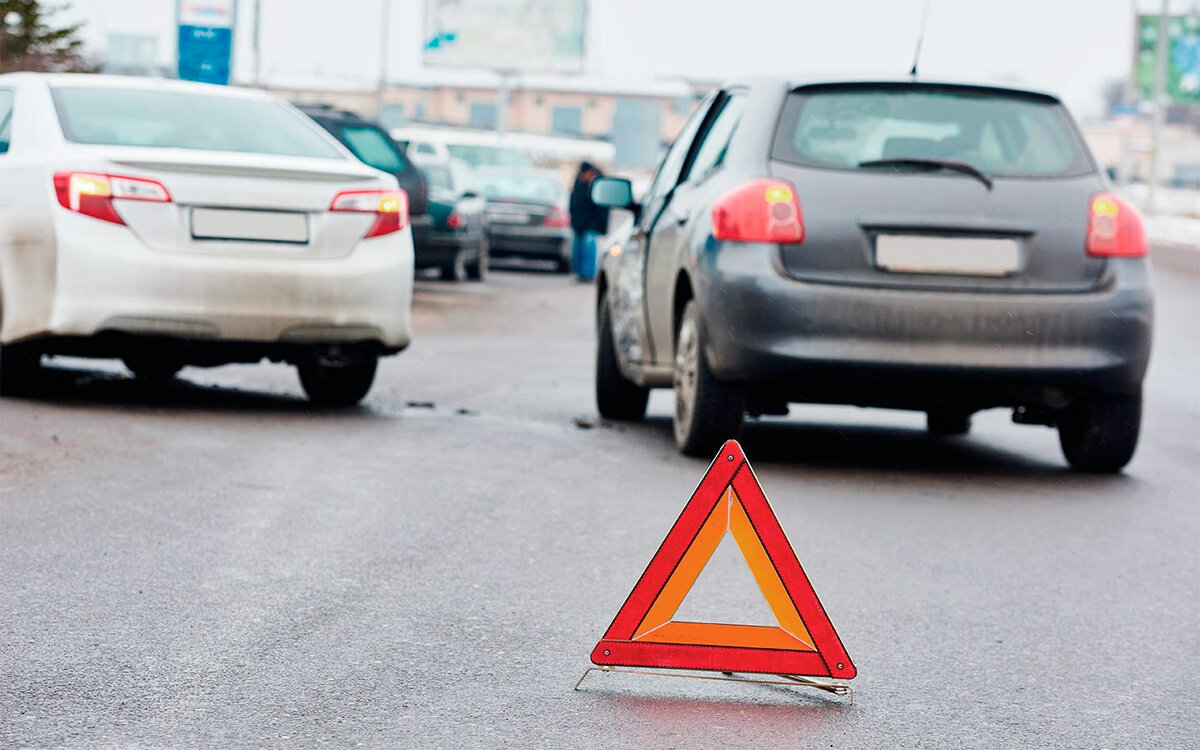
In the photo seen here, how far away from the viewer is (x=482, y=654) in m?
4.59

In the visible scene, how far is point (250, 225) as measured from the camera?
8.66 meters

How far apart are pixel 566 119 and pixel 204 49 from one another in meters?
107

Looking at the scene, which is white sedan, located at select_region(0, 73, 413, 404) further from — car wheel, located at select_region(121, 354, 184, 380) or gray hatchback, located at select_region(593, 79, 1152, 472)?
gray hatchback, located at select_region(593, 79, 1152, 472)

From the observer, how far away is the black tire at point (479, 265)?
23994mm

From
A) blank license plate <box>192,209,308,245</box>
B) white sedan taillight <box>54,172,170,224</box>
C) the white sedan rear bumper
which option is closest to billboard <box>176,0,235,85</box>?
the white sedan rear bumper

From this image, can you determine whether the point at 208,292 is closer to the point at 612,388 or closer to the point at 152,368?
the point at 612,388

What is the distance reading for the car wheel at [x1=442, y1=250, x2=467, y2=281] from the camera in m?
22.8

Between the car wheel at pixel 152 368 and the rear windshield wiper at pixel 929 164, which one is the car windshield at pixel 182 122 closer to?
the car wheel at pixel 152 368

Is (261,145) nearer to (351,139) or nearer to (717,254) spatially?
(717,254)

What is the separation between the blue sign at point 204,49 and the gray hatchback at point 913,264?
11.3 metres

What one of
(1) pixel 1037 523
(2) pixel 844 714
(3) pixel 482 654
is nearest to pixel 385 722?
(3) pixel 482 654

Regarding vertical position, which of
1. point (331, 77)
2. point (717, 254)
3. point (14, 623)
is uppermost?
point (717, 254)

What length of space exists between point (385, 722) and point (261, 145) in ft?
19.3

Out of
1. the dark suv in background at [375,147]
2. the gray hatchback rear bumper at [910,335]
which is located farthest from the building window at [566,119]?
the gray hatchback rear bumper at [910,335]
